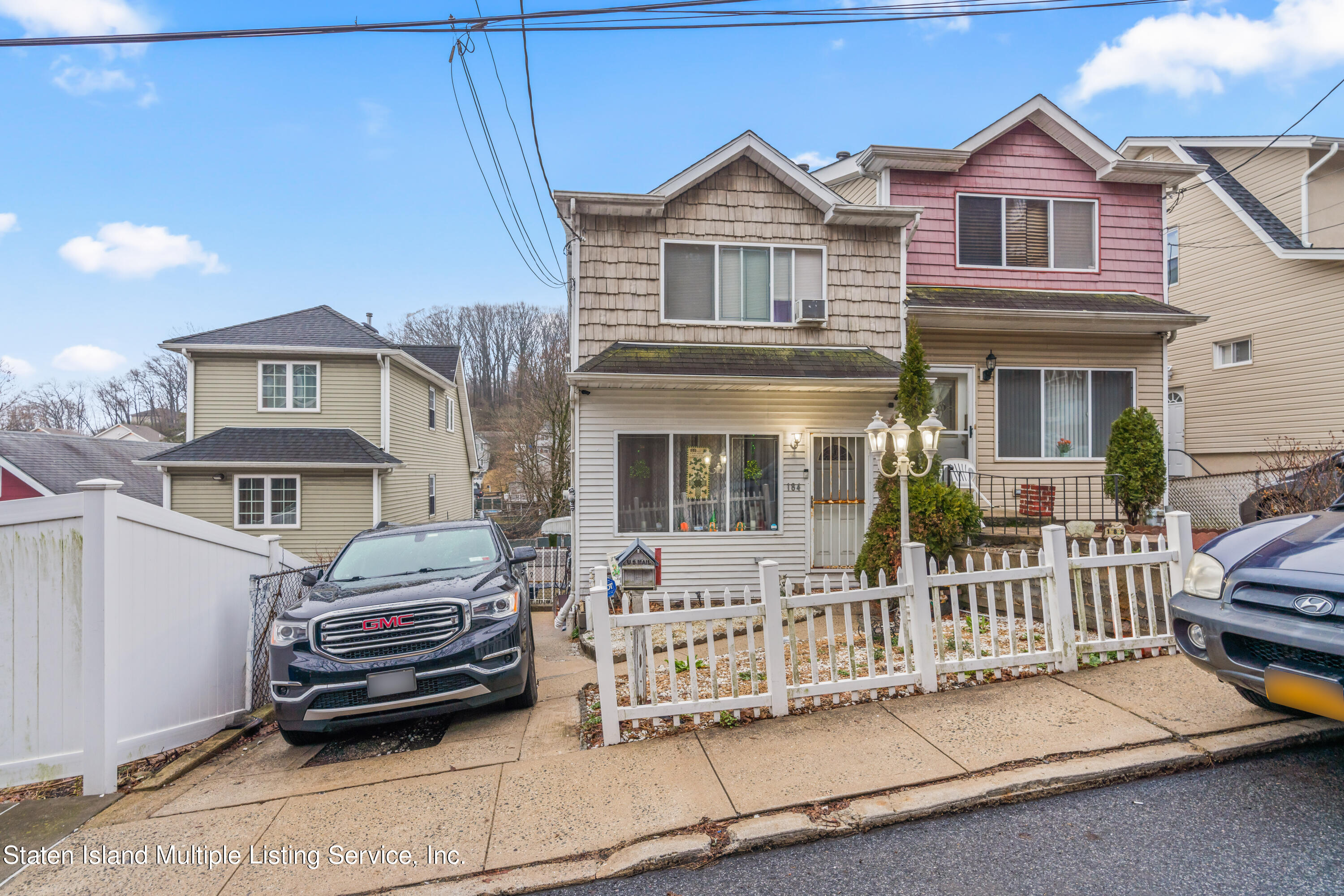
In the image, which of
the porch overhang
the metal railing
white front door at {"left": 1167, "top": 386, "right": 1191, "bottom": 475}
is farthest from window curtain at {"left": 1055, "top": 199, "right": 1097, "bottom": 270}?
white front door at {"left": 1167, "top": 386, "right": 1191, "bottom": 475}

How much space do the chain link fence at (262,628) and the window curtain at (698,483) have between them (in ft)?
15.1

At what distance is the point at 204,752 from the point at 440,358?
17350mm

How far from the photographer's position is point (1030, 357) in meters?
9.59

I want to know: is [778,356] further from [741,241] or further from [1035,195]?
[1035,195]

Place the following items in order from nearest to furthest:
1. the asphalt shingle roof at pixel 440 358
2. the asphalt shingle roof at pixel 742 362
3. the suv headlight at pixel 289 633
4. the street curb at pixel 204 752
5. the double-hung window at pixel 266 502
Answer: the street curb at pixel 204 752 < the suv headlight at pixel 289 633 < the asphalt shingle roof at pixel 742 362 < the double-hung window at pixel 266 502 < the asphalt shingle roof at pixel 440 358

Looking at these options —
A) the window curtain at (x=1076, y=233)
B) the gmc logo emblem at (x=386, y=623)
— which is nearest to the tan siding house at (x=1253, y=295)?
the window curtain at (x=1076, y=233)

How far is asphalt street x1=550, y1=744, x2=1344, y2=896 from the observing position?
232cm

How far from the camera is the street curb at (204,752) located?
386cm

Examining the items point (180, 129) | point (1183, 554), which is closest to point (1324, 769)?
point (1183, 554)

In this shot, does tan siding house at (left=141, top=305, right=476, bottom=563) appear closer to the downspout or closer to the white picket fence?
the white picket fence

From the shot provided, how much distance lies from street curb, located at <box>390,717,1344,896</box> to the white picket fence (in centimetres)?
93

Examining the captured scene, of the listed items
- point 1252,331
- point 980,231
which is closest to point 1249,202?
point 1252,331

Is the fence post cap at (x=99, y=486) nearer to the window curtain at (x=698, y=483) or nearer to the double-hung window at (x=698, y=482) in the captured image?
the double-hung window at (x=698, y=482)

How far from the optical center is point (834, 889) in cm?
239
